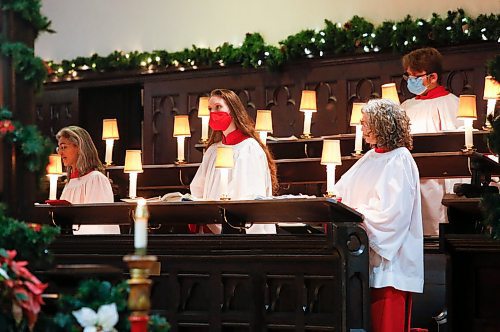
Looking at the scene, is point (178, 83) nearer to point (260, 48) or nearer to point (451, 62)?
point (260, 48)

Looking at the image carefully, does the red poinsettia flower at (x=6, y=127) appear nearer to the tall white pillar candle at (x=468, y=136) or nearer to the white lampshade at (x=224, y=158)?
the white lampshade at (x=224, y=158)

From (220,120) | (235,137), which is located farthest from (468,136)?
(220,120)

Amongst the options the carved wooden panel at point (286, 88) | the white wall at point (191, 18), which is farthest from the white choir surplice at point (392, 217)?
the white wall at point (191, 18)

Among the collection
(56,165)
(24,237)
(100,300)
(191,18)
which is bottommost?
(100,300)

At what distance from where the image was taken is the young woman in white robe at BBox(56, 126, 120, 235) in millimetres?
9969

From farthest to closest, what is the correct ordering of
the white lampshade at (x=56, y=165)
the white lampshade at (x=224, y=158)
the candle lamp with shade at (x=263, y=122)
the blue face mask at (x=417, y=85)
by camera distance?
1. the candle lamp with shade at (x=263, y=122)
2. the blue face mask at (x=417, y=85)
3. the white lampshade at (x=56, y=165)
4. the white lampshade at (x=224, y=158)

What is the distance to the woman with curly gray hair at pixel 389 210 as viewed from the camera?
7.54 m

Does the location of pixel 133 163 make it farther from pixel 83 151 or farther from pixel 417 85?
pixel 417 85

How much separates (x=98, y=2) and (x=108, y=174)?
3.78 meters

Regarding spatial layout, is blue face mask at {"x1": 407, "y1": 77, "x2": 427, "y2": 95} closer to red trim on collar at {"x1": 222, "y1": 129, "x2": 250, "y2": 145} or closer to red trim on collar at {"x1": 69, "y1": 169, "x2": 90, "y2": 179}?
red trim on collar at {"x1": 222, "y1": 129, "x2": 250, "y2": 145}

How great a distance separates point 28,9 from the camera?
430 cm

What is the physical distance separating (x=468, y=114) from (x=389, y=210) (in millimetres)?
2150

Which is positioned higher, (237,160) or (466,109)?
(466,109)

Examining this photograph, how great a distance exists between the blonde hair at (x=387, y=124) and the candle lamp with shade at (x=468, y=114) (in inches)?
58.5
